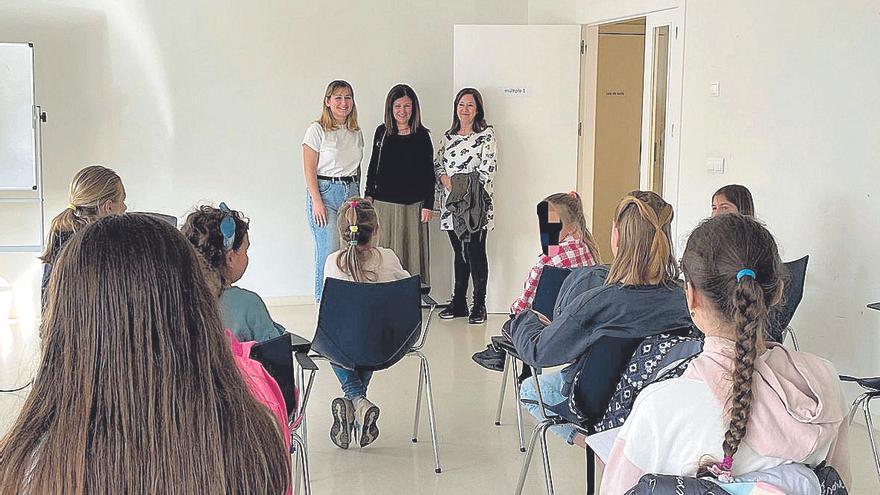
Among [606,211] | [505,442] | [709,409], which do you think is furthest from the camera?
[606,211]

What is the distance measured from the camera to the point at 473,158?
21.3 ft

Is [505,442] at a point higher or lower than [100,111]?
lower

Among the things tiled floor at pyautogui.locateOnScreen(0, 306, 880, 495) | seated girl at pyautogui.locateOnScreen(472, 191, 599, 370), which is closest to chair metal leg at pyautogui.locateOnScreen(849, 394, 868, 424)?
tiled floor at pyautogui.locateOnScreen(0, 306, 880, 495)

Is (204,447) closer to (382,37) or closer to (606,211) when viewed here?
(382,37)

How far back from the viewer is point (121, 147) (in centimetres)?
666

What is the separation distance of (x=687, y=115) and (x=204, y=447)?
4.87m

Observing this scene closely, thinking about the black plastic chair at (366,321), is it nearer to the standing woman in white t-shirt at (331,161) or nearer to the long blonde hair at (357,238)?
the long blonde hair at (357,238)

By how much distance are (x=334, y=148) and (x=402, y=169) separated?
0.61 meters

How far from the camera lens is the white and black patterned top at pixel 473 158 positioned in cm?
645

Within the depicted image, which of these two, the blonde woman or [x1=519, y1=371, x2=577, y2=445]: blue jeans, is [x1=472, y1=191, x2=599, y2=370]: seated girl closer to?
[x1=519, y1=371, x2=577, y2=445]: blue jeans

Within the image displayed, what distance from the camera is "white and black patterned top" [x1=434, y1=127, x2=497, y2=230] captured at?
6.45 m

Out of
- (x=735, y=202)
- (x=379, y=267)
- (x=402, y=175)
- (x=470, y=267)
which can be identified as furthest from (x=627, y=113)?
(x=379, y=267)

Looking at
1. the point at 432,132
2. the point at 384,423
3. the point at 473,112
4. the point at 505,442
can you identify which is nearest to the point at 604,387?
the point at 505,442

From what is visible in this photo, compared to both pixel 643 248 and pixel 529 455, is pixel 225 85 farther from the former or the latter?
pixel 643 248
